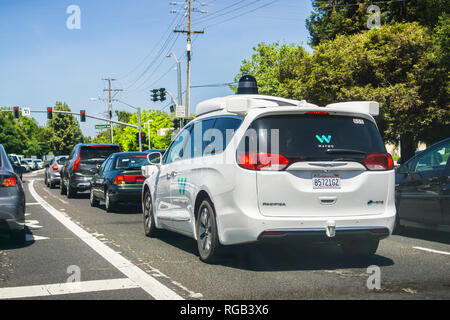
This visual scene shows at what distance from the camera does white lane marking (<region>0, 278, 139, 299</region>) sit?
559cm

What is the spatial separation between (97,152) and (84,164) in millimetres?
584

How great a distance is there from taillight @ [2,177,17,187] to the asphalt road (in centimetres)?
90

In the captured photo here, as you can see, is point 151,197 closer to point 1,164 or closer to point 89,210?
point 1,164

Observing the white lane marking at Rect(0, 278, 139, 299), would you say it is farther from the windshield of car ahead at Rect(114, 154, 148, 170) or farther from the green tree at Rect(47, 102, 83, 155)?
the green tree at Rect(47, 102, 83, 155)

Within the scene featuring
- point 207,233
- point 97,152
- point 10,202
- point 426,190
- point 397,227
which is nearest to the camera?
point 207,233

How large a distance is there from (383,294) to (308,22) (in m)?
37.6

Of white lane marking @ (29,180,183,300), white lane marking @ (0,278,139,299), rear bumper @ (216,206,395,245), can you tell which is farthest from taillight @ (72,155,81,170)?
white lane marking @ (0,278,139,299)

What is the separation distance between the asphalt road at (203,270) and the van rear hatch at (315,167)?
731 millimetres

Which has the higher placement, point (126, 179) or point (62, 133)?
point (62, 133)

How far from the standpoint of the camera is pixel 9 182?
8.58 meters

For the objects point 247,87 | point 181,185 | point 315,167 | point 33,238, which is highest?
point 247,87

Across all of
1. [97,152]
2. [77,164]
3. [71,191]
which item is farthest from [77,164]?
[71,191]

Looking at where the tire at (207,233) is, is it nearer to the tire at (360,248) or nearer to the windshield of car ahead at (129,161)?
the tire at (360,248)

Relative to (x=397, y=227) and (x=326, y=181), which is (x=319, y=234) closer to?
(x=326, y=181)
